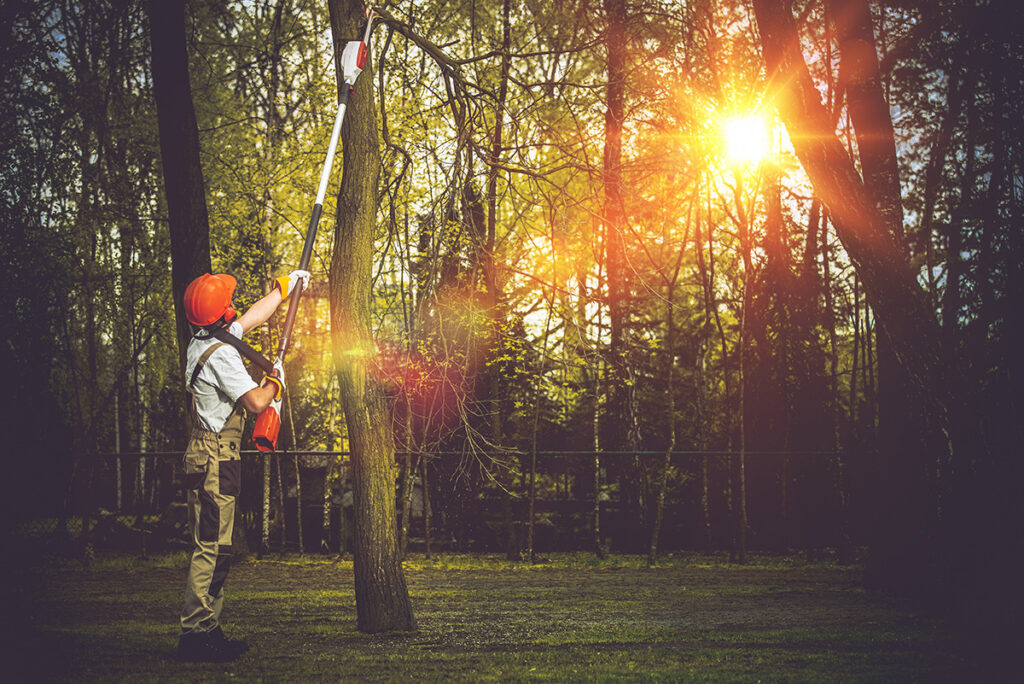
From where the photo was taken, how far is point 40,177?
458 inches

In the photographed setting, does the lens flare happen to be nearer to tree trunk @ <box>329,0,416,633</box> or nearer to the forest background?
the forest background

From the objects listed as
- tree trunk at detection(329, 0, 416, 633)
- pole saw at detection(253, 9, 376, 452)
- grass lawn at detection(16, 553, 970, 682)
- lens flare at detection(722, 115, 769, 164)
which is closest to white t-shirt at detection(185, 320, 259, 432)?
pole saw at detection(253, 9, 376, 452)

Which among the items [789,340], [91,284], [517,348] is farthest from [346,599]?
[789,340]

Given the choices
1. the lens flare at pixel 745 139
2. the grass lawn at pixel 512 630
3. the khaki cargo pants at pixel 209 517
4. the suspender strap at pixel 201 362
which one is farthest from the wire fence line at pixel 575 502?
the suspender strap at pixel 201 362

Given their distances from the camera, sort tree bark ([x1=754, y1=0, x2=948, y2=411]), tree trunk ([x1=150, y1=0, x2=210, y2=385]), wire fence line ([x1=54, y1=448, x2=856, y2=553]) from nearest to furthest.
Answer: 1. tree bark ([x1=754, y1=0, x2=948, y2=411])
2. tree trunk ([x1=150, y1=0, x2=210, y2=385])
3. wire fence line ([x1=54, y1=448, x2=856, y2=553])

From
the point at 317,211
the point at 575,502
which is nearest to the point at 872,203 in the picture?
the point at 317,211

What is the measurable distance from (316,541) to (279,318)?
4656 millimetres

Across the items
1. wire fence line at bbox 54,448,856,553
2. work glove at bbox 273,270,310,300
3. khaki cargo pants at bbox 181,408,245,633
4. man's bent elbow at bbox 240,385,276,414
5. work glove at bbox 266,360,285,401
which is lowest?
wire fence line at bbox 54,448,856,553

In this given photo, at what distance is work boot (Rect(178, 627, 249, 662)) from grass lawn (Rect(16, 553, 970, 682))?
0.40ft

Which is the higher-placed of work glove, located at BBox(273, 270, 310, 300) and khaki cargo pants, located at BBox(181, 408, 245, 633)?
work glove, located at BBox(273, 270, 310, 300)

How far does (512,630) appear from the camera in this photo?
6863 millimetres

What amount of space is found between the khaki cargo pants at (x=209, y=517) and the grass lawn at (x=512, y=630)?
1.15ft

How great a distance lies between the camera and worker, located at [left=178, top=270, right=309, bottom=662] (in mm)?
5289

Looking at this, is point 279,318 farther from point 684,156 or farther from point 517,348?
point 684,156
